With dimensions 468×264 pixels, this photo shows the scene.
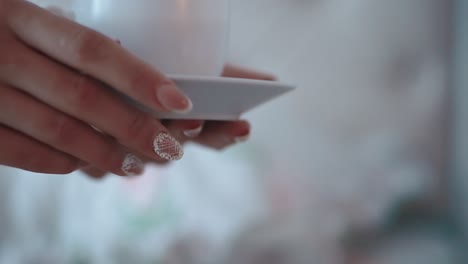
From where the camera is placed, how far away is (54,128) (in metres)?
0.37

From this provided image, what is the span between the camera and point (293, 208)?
99 centimetres

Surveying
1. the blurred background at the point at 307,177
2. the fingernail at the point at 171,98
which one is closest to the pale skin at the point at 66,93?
the fingernail at the point at 171,98

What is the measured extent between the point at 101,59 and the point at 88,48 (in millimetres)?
12

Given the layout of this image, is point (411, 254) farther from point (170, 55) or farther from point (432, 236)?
point (170, 55)

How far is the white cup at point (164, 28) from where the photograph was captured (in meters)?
0.42

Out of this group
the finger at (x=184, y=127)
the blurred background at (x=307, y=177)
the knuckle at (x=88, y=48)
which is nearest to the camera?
the knuckle at (x=88, y=48)

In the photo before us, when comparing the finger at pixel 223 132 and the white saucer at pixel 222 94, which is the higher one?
the white saucer at pixel 222 94

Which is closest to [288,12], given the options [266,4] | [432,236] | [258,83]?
[266,4]

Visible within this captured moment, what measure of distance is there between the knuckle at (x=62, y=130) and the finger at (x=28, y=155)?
0.02 m

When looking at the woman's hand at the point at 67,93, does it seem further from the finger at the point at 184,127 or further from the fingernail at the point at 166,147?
the finger at the point at 184,127

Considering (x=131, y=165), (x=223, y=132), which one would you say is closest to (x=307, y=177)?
(x=223, y=132)

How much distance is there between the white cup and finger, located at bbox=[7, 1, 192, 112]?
0.26ft

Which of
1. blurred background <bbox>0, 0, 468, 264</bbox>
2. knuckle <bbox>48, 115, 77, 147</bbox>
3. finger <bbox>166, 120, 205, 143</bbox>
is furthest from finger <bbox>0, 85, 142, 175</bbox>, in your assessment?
blurred background <bbox>0, 0, 468, 264</bbox>

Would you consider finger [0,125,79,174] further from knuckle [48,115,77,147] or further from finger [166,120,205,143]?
finger [166,120,205,143]
